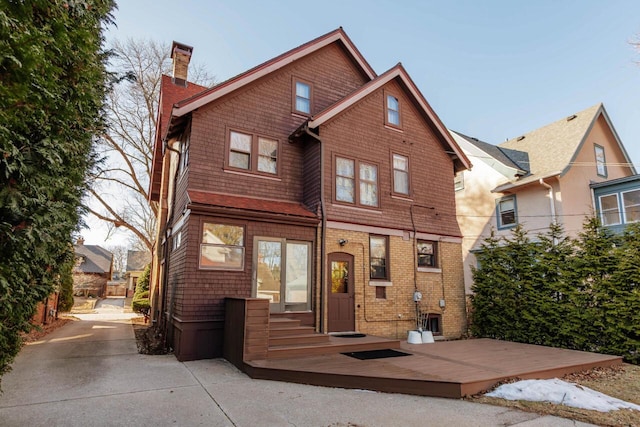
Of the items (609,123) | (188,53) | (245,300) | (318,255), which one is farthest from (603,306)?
(188,53)

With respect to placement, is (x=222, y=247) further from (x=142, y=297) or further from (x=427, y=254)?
(x=142, y=297)

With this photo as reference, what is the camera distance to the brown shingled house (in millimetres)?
9266

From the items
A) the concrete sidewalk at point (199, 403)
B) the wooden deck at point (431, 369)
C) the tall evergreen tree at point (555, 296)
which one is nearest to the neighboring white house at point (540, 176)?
the tall evergreen tree at point (555, 296)

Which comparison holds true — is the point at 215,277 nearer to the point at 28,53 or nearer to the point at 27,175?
the point at 27,175

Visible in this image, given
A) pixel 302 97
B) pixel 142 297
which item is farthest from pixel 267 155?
pixel 142 297

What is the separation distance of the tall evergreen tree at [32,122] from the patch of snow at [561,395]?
660cm

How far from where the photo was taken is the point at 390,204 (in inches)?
476

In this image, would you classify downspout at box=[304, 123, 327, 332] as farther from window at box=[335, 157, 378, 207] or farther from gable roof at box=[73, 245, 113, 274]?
gable roof at box=[73, 245, 113, 274]

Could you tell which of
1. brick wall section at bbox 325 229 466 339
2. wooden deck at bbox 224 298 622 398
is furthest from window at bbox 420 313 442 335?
wooden deck at bbox 224 298 622 398

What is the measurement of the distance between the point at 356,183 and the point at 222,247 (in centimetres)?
461

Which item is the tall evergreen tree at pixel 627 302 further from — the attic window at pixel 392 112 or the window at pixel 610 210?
the window at pixel 610 210

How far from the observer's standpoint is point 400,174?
1267cm

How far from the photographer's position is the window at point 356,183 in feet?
37.2

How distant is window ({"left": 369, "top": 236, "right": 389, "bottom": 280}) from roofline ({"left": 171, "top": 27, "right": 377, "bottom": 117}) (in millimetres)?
5947
